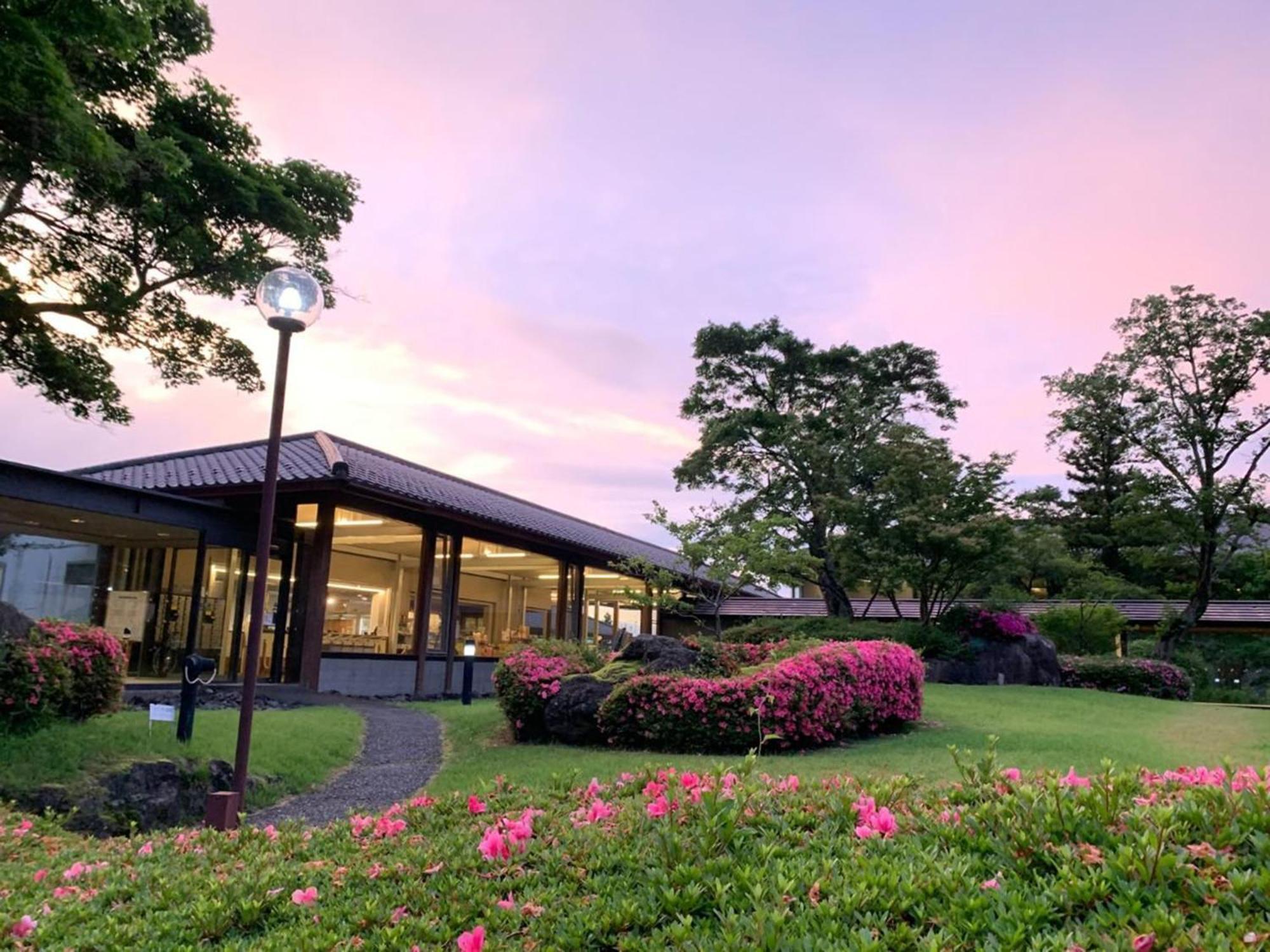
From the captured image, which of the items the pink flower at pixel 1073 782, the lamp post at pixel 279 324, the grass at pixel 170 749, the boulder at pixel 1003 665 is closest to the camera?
the pink flower at pixel 1073 782

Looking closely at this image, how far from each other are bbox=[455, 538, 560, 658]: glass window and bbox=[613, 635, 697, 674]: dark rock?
22.3 feet

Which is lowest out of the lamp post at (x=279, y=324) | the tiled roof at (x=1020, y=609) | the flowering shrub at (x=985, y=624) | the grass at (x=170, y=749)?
the grass at (x=170, y=749)

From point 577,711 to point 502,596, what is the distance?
10.9 m

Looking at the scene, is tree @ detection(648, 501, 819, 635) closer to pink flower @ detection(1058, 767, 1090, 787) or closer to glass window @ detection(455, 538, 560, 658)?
glass window @ detection(455, 538, 560, 658)

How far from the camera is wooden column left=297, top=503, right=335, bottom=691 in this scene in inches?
503

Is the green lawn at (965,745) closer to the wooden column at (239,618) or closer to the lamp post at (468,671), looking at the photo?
the lamp post at (468,671)

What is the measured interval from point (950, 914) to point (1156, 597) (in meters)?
27.2

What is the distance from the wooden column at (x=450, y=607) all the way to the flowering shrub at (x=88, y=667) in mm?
8115

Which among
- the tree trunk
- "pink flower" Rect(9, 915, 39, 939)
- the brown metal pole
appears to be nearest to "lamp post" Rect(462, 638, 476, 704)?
the brown metal pole

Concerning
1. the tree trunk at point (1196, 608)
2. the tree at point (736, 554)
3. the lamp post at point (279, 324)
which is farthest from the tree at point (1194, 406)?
the lamp post at point (279, 324)

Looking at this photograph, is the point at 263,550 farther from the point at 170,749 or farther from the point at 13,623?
the point at 13,623

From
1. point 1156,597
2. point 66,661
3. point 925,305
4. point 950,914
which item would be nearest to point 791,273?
point 925,305

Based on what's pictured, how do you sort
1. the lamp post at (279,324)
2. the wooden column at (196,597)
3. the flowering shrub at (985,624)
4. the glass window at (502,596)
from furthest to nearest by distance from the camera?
the flowering shrub at (985,624) < the glass window at (502,596) < the wooden column at (196,597) < the lamp post at (279,324)

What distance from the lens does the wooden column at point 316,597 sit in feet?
41.9
